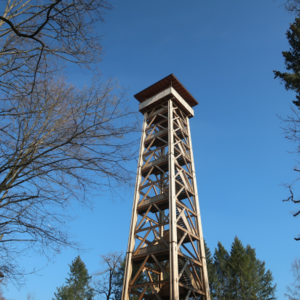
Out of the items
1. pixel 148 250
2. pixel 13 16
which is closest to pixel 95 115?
pixel 13 16

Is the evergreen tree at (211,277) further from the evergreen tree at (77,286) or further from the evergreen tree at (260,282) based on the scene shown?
the evergreen tree at (77,286)

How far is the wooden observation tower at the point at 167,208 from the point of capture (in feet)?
42.2

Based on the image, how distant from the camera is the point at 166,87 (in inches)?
832

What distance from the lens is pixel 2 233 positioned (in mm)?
4863

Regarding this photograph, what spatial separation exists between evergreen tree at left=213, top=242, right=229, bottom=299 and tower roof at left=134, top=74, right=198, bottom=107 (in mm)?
19263

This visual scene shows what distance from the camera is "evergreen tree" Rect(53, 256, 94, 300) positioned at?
28.4 metres

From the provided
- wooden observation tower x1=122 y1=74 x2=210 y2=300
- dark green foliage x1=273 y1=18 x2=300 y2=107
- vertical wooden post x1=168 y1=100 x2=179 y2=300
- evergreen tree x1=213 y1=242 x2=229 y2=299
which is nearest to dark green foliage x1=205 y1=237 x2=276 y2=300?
evergreen tree x1=213 y1=242 x2=229 y2=299

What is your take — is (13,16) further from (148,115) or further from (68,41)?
(148,115)

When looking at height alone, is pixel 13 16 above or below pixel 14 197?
above

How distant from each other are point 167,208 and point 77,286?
22037 millimetres

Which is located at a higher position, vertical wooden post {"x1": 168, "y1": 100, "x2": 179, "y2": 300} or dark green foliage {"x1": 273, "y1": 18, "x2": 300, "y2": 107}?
dark green foliage {"x1": 273, "y1": 18, "x2": 300, "y2": 107}

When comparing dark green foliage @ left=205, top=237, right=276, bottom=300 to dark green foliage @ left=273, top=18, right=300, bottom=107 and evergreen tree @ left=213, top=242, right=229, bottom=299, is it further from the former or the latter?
dark green foliage @ left=273, top=18, right=300, bottom=107

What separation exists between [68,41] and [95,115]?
126 cm

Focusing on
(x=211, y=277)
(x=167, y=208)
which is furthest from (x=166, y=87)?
(x=211, y=277)
